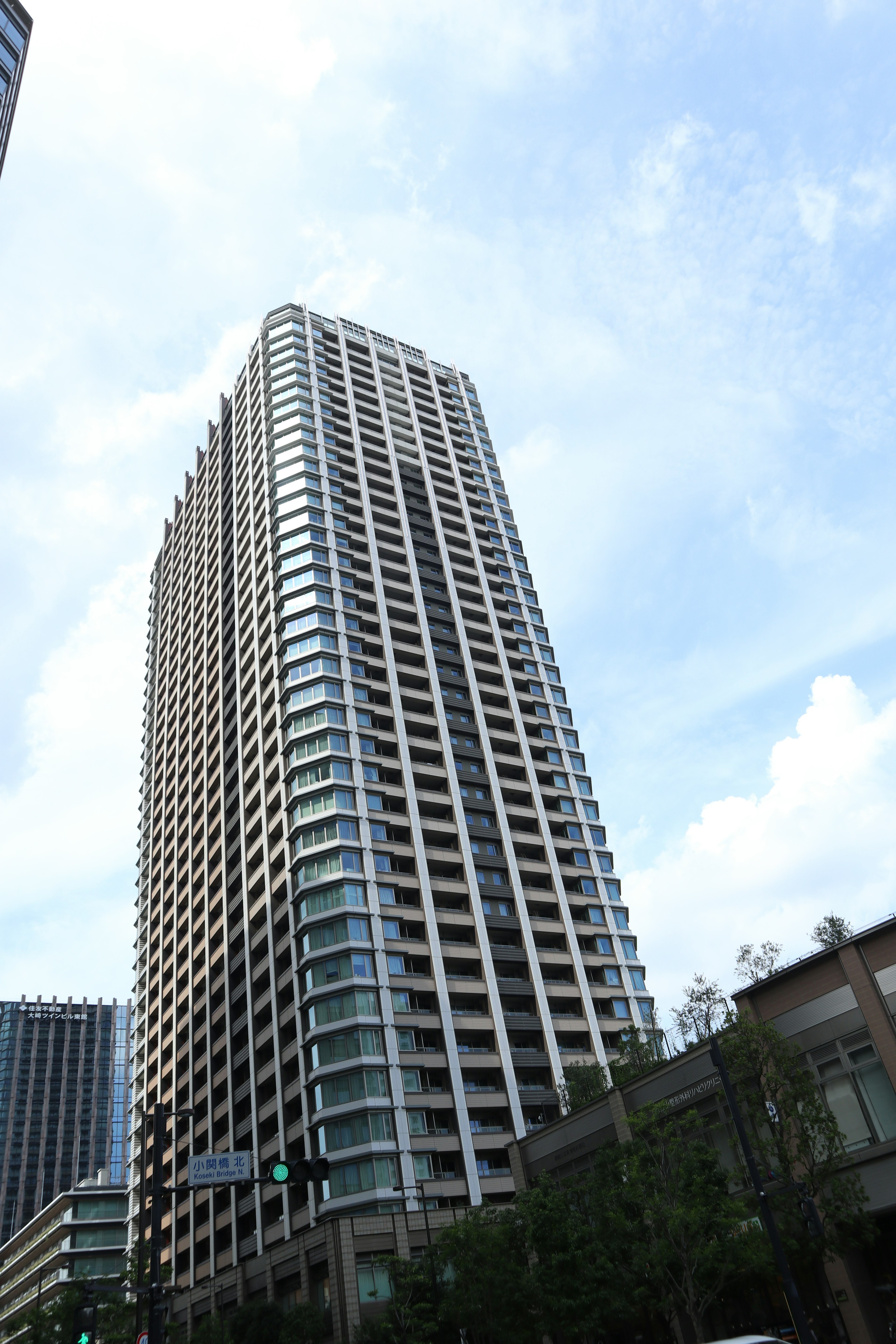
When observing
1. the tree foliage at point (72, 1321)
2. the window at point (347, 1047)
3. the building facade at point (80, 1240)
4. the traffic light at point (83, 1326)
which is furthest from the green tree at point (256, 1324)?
the building facade at point (80, 1240)

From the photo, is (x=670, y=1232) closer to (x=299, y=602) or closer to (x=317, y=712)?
(x=317, y=712)

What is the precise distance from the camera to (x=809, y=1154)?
2967cm

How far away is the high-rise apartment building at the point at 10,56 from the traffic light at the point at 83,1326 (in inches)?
1963

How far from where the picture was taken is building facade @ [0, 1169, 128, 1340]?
343ft

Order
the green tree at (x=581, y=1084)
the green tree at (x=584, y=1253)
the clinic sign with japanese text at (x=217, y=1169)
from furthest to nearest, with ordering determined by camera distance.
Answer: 1. the green tree at (x=581, y=1084)
2. the green tree at (x=584, y=1253)
3. the clinic sign with japanese text at (x=217, y=1169)

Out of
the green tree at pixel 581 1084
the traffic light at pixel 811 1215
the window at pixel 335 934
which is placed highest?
the window at pixel 335 934

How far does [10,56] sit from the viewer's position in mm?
47625

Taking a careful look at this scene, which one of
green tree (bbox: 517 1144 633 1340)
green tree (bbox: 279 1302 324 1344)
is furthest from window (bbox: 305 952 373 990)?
green tree (bbox: 517 1144 633 1340)

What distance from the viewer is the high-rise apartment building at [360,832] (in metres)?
62.8

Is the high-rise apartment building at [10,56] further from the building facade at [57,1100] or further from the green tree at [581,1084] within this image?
the building facade at [57,1100]

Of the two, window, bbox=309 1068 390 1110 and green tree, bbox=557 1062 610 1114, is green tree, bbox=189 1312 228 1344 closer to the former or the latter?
window, bbox=309 1068 390 1110

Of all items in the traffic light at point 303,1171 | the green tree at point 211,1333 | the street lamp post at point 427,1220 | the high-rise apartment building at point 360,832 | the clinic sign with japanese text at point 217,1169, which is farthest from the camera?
the high-rise apartment building at point 360,832

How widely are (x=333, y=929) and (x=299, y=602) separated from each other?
3002 centimetres

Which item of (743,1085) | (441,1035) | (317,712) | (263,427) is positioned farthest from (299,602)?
(743,1085)
